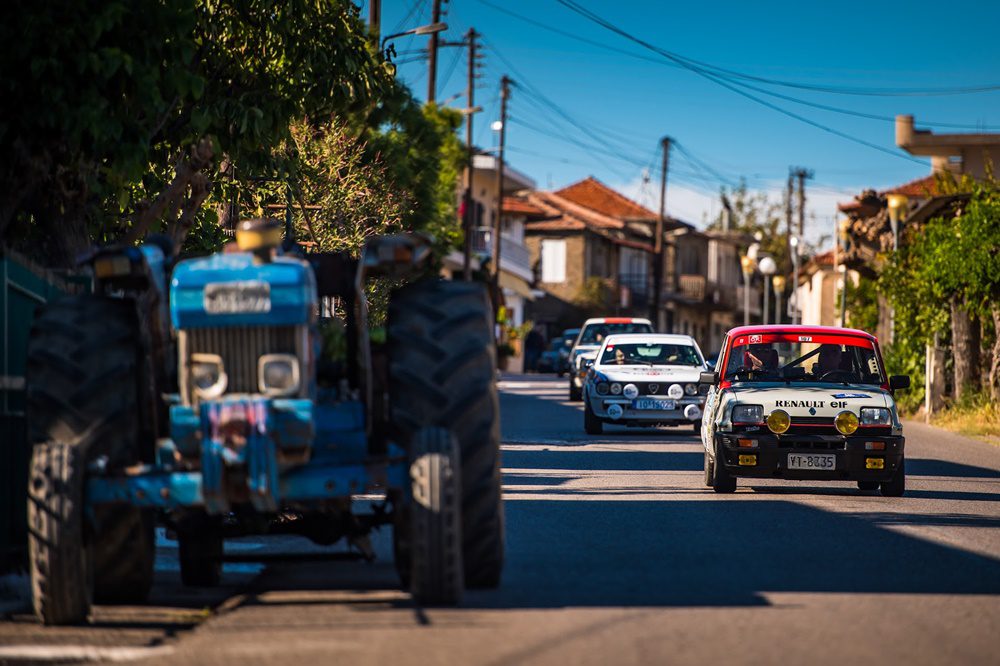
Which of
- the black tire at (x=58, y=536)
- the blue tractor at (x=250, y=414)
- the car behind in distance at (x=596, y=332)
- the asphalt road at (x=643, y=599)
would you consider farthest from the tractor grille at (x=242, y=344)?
the car behind in distance at (x=596, y=332)

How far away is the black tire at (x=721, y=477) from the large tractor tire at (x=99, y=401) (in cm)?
819

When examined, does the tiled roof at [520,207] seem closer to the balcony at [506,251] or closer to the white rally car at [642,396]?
the balcony at [506,251]

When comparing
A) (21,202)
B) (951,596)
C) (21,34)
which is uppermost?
(21,34)

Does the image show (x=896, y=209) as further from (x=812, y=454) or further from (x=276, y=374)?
(x=276, y=374)

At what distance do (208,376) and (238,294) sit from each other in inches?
18.5

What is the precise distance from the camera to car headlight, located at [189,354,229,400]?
27.8ft

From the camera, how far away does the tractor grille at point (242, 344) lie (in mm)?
8492

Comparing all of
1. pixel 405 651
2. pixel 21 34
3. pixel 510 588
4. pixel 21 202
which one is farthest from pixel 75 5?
pixel 405 651

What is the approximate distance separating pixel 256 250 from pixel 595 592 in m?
2.67

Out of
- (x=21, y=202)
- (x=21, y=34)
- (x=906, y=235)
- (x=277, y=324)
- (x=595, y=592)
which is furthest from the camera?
(x=906, y=235)

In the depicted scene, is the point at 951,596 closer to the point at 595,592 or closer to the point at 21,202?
the point at 595,592

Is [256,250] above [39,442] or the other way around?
above

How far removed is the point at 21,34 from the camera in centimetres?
1071

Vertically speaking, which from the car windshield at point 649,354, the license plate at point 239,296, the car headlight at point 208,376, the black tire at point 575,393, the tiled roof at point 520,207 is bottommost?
the black tire at point 575,393
